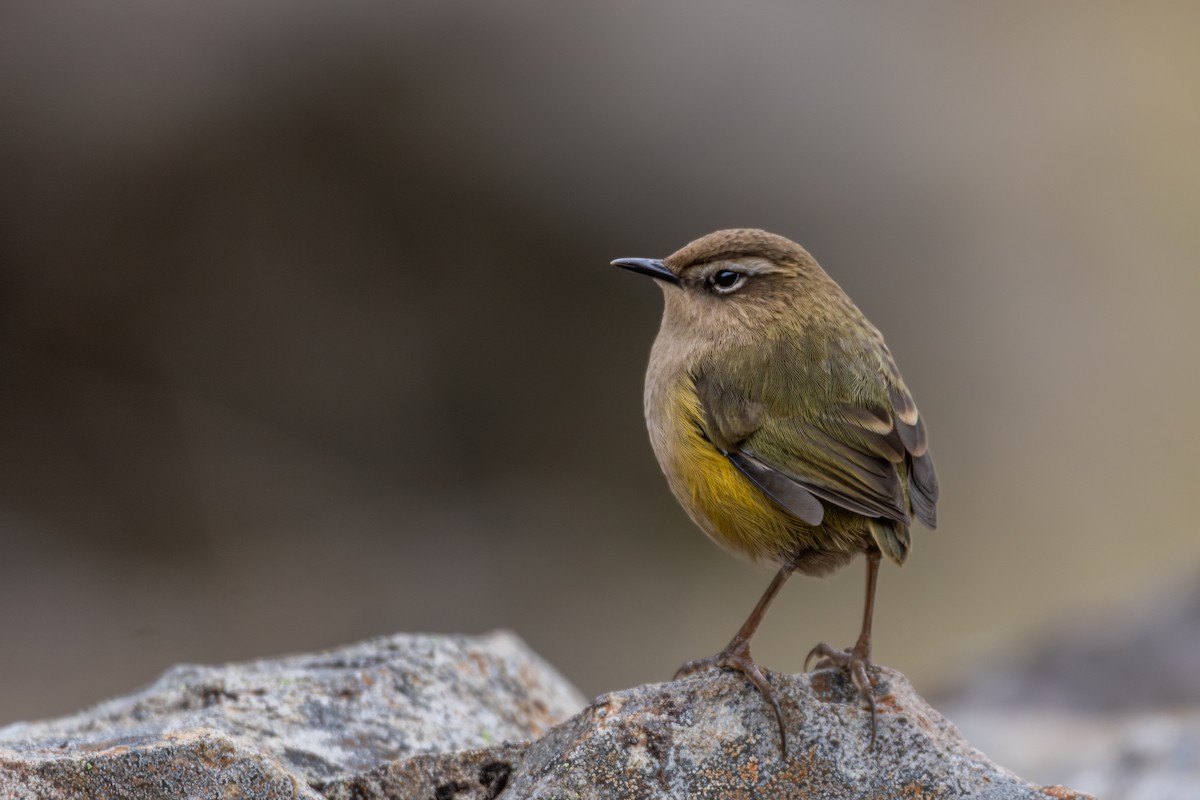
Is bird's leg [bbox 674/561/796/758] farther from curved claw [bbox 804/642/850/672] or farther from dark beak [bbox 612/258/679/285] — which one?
dark beak [bbox 612/258/679/285]

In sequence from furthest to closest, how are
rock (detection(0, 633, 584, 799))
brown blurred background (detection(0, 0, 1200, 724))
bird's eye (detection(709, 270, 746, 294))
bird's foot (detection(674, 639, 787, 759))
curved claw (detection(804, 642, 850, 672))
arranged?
1. brown blurred background (detection(0, 0, 1200, 724))
2. bird's eye (detection(709, 270, 746, 294))
3. curved claw (detection(804, 642, 850, 672))
4. bird's foot (detection(674, 639, 787, 759))
5. rock (detection(0, 633, 584, 799))

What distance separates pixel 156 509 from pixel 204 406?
38.8 inches

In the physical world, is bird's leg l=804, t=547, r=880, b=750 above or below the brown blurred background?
below

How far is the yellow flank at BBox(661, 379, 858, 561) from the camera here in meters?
4.67

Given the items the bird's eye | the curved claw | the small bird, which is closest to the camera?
the curved claw

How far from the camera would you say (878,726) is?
3906 mm

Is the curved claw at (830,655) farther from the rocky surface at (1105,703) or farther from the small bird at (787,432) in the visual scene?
the rocky surface at (1105,703)

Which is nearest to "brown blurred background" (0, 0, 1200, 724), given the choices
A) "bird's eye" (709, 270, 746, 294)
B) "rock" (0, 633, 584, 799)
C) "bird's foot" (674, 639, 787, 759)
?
"bird's eye" (709, 270, 746, 294)

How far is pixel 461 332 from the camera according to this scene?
1170cm

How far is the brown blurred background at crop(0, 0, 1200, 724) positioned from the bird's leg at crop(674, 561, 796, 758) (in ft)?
16.8

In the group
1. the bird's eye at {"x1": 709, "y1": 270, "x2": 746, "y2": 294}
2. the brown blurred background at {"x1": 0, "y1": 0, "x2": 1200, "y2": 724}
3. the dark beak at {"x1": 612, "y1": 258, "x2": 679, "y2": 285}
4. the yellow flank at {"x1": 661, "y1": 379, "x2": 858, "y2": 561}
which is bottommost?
the yellow flank at {"x1": 661, "y1": 379, "x2": 858, "y2": 561}

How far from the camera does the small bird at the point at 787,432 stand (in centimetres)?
455

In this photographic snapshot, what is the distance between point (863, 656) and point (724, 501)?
804 mm

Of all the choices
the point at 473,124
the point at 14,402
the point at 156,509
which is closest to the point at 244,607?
the point at 156,509
